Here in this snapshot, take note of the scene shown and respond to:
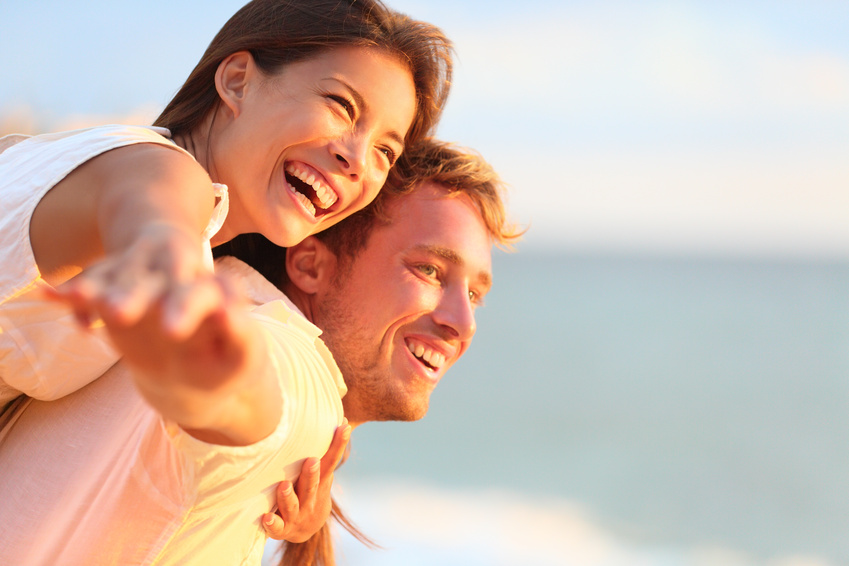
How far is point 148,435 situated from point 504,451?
9908 millimetres

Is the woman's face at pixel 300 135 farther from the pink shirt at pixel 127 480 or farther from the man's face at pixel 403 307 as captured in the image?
the man's face at pixel 403 307

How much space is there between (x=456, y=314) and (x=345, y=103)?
47.6 inches

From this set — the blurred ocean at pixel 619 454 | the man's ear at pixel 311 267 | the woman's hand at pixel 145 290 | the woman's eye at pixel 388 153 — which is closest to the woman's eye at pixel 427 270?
the man's ear at pixel 311 267

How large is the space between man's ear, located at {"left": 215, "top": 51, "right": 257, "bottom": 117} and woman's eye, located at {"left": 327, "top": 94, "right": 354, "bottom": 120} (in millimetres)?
304

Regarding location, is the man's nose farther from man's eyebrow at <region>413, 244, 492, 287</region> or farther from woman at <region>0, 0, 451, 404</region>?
woman at <region>0, 0, 451, 404</region>

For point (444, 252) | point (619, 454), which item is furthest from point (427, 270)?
point (619, 454)

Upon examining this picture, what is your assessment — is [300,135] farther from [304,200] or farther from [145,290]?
[145,290]

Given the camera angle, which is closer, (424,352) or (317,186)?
(317,186)

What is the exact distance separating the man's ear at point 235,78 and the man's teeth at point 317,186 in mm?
266

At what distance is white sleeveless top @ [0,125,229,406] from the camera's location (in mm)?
1505

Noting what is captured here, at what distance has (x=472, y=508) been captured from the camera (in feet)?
31.1

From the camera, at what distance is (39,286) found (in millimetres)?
1550

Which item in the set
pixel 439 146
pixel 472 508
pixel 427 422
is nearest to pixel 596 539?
pixel 472 508

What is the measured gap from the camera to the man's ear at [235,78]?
8.03 ft
